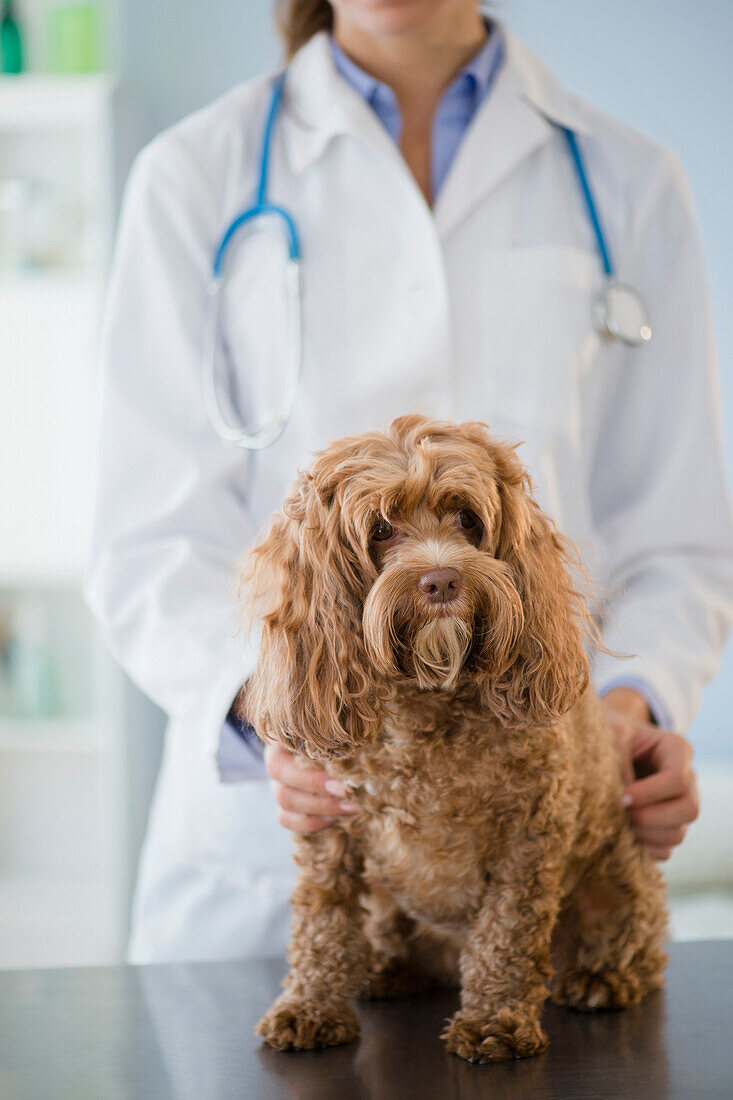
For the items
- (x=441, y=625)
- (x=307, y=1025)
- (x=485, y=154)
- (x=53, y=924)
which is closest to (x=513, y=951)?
(x=307, y=1025)

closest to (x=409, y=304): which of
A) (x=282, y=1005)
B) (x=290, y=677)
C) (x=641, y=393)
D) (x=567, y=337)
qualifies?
(x=567, y=337)

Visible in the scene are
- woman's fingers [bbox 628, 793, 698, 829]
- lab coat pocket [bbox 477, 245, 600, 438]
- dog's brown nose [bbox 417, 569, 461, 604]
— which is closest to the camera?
dog's brown nose [bbox 417, 569, 461, 604]

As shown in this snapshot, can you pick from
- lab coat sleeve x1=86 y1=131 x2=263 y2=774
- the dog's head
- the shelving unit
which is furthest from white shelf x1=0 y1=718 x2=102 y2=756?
the dog's head

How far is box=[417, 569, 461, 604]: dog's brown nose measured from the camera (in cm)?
76

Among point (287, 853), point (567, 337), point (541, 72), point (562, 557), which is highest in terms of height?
point (541, 72)

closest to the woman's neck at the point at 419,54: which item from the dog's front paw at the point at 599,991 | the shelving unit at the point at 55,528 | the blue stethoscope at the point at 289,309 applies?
the blue stethoscope at the point at 289,309

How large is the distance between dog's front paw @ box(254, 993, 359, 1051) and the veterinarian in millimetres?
348

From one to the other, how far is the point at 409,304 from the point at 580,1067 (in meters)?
0.77

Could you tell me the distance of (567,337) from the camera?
1231 millimetres

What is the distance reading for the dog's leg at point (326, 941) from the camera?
33.9 inches

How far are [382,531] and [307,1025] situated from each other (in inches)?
15.1

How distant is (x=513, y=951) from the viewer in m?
0.84

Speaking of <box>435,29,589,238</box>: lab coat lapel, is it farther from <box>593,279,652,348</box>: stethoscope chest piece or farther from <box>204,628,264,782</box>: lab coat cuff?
<box>204,628,264,782</box>: lab coat cuff

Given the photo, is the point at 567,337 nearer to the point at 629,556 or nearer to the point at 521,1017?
the point at 629,556
